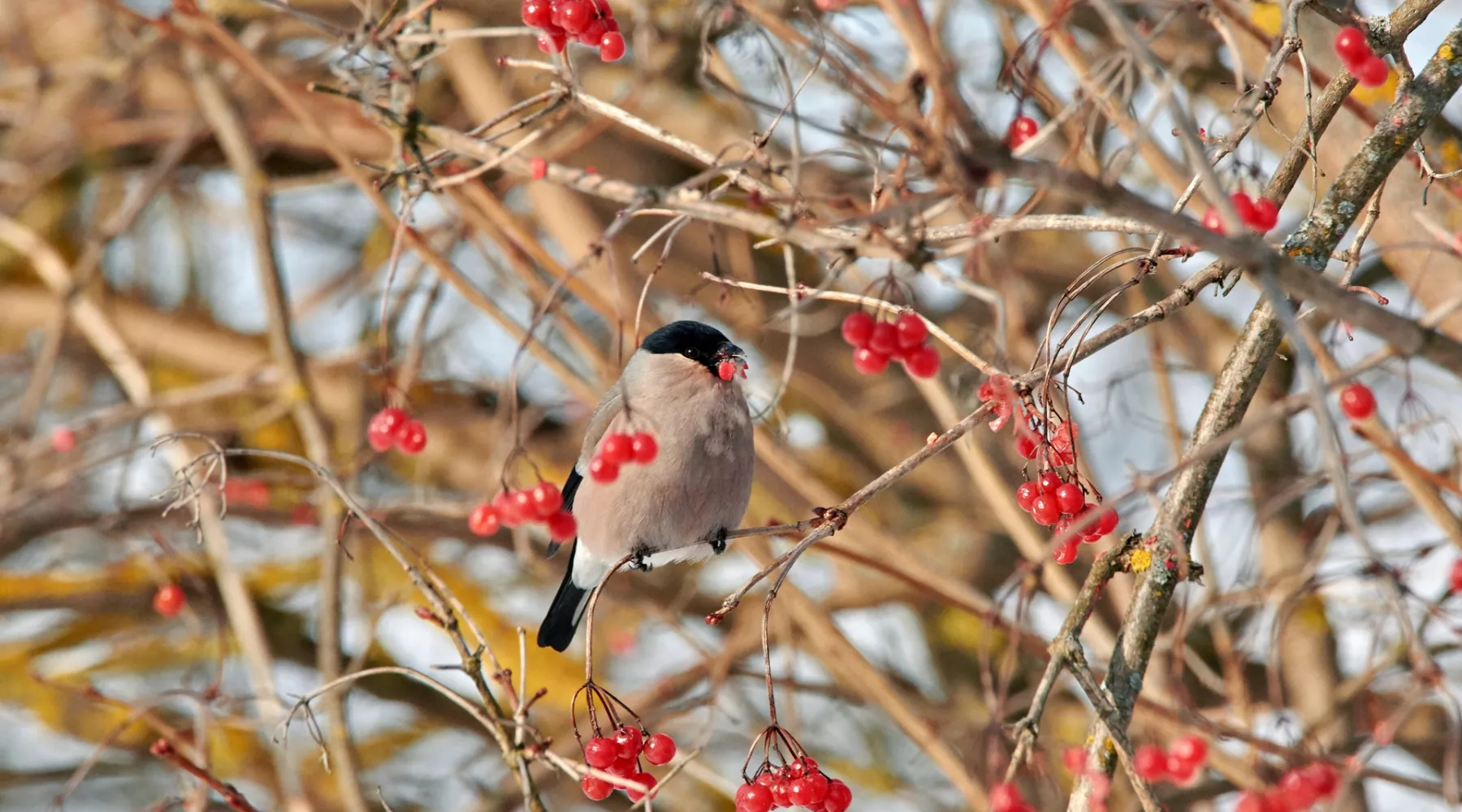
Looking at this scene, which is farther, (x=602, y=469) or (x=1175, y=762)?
(x=602, y=469)

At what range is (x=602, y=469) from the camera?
236 cm

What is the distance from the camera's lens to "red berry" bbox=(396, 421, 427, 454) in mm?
2715

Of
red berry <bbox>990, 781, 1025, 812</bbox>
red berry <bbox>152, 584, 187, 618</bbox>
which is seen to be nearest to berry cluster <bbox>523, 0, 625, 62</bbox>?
red berry <bbox>990, 781, 1025, 812</bbox>

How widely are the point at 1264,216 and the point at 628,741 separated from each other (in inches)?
56.3

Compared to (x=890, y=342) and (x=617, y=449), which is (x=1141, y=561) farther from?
(x=617, y=449)

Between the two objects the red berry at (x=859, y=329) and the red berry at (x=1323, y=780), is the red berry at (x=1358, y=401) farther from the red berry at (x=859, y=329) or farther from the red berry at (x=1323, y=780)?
the red berry at (x=859, y=329)

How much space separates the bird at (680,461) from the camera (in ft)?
11.8

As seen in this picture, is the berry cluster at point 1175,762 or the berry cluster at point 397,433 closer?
the berry cluster at point 1175,762

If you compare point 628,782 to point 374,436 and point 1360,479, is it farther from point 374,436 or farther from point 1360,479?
point 1360,479

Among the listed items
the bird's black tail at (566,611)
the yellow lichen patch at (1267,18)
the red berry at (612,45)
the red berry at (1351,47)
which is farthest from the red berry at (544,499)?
the yellow lichen patch at (1267,18)

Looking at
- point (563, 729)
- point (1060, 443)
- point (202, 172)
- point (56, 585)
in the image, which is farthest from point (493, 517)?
point (202, 172)

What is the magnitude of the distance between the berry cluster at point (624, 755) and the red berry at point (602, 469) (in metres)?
0.47

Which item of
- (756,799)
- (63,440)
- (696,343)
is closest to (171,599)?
(63,440)

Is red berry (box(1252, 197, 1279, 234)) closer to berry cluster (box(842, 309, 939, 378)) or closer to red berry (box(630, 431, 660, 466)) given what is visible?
berry cluster (box(842, 309, 939, 378))
